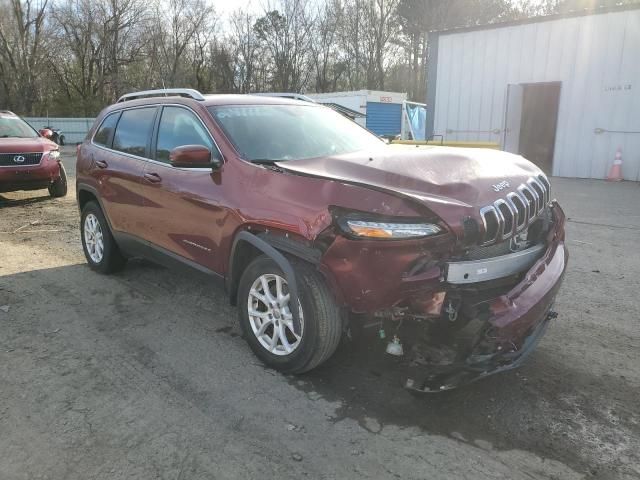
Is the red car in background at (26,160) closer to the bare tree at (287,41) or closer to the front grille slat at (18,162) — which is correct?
the front grille slat at (18,162)

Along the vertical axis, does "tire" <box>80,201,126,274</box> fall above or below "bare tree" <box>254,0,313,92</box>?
below

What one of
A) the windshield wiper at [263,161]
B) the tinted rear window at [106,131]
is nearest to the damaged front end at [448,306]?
the windshield wiper at [263,161]

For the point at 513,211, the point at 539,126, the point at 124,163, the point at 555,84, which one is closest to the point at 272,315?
the point at 513,211

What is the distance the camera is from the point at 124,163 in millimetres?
4902

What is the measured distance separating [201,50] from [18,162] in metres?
33.6

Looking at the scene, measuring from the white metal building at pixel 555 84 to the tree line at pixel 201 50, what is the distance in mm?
21804

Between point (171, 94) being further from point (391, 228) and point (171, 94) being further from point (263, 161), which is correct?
point (391, 228)

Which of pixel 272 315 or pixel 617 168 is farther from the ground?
pixel 272 315

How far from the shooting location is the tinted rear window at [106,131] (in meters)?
5.38

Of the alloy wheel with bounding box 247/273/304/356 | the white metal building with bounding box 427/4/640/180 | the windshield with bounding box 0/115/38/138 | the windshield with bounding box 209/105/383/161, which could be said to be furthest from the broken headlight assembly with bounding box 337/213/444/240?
the white metal building with bounding box 427/4/640/180

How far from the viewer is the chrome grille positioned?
9.50ft

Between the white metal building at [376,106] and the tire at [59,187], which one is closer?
the tire at [59,187]

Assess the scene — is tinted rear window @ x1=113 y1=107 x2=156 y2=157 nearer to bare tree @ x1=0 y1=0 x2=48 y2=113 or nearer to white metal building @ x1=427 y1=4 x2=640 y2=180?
white metal building @ x1=427 y1=4 x2=640 y2=180

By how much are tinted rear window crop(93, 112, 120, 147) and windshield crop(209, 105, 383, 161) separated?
185cm
